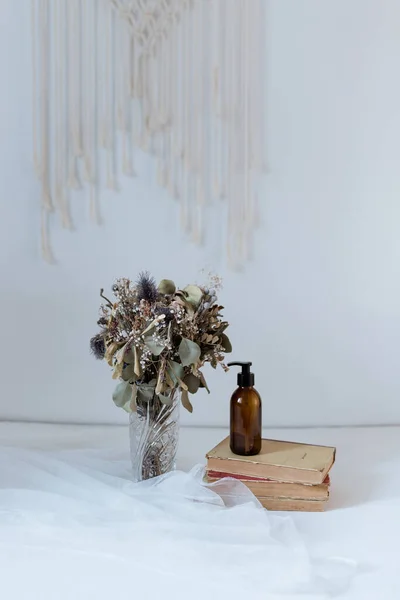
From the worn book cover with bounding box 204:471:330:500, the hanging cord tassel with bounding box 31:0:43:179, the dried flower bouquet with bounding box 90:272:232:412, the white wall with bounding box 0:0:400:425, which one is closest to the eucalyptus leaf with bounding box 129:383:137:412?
the dried flower bouquet with bounding box 90:272:232:412

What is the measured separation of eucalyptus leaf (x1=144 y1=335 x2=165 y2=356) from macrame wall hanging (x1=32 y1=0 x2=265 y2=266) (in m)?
0.54

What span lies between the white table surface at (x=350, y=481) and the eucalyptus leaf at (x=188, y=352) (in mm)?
299

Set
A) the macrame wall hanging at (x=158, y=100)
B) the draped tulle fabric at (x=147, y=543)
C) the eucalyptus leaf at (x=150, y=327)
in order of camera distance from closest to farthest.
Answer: the draped tulle fabric at (x=147, y=543), the eucalyptus leaf at (x=150, y=327), the macrame wall hanging at (x=158, y=100)

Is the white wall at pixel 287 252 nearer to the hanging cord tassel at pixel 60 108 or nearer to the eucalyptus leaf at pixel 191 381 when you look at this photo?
the hanging cord tassel at pixel 60 108

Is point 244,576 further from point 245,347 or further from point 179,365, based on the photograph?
point 245,347

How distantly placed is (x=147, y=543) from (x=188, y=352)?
30 cm

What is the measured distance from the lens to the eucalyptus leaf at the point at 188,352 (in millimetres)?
1040

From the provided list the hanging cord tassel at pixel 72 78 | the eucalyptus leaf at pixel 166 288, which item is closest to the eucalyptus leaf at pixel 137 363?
the eucalyptus leaf at pixel 166 288

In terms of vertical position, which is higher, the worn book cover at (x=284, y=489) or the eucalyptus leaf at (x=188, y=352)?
the eucalyptus leaf at (x=188, y=352)

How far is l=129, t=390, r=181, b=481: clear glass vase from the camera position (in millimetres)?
1106

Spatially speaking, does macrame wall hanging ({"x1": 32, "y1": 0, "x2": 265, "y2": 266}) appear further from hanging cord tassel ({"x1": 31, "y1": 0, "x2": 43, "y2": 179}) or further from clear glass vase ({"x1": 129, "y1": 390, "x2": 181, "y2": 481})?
clear glass vase ({"x1": 129, "y1": 390, "x2": 181, "y2": 481})

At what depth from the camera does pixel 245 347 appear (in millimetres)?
1558

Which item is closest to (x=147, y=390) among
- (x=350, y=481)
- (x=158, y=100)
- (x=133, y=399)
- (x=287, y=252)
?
(x=133, y=399)

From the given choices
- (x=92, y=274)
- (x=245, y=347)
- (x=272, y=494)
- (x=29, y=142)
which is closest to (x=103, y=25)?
(x=29, y=142)
